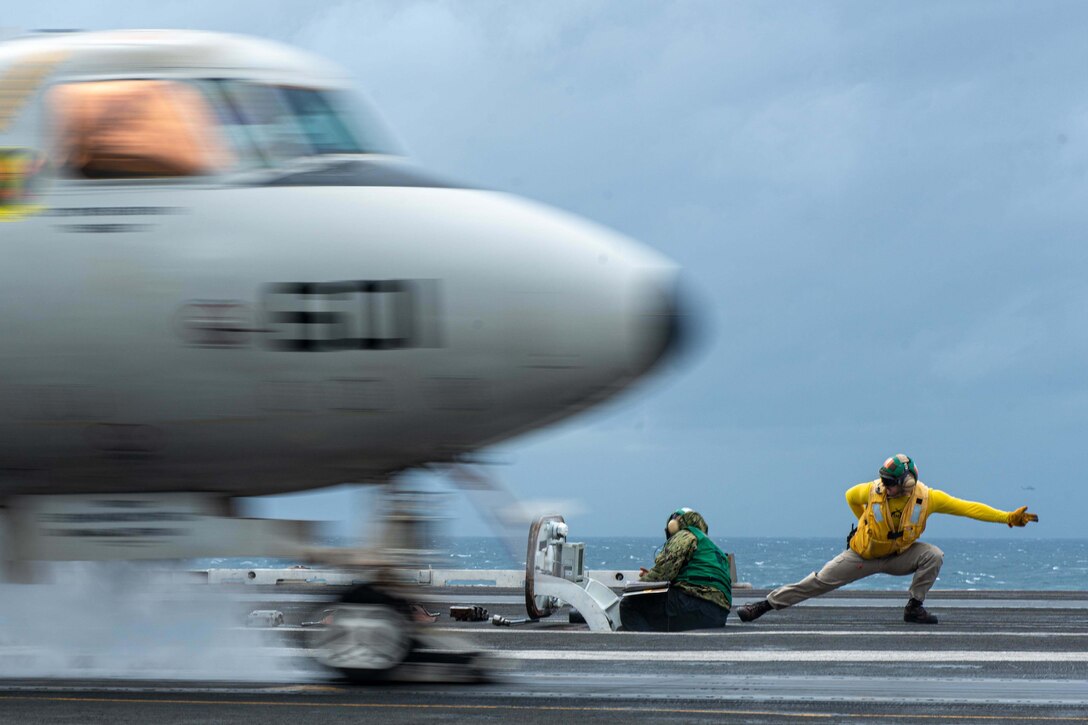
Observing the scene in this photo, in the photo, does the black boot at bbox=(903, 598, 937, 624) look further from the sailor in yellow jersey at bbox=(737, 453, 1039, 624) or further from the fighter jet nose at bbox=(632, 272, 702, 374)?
the fighter jet nose at bbox=(632, 272, 702, 374)

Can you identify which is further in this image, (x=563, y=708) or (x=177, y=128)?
(x=177, y=128)

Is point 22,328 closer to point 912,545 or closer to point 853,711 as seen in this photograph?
point 853,711

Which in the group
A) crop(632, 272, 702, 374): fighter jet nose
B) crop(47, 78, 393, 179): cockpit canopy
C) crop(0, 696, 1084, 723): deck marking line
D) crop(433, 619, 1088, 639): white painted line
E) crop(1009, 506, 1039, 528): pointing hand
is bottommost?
crop(433, 619, 1088, 639): white painted line

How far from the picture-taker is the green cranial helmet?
15.3 meters

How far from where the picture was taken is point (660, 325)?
7816mm

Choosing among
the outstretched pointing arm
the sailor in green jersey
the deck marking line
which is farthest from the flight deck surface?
the outstretched pointing arm

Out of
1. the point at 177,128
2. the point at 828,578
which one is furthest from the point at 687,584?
the point at 177,128

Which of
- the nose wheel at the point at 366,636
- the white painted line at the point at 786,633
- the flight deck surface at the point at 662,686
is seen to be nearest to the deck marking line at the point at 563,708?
the flight deck surface at the point at 662,686

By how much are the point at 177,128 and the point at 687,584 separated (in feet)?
24.3

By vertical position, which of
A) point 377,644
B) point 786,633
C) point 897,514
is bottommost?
point 786,633

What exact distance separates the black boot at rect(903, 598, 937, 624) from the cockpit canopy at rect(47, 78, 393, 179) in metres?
8.91

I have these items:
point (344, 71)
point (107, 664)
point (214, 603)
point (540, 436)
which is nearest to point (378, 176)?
point (344, 71)

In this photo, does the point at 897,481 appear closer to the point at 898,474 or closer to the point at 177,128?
the point at 898,474

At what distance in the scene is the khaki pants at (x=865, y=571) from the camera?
15469mm
